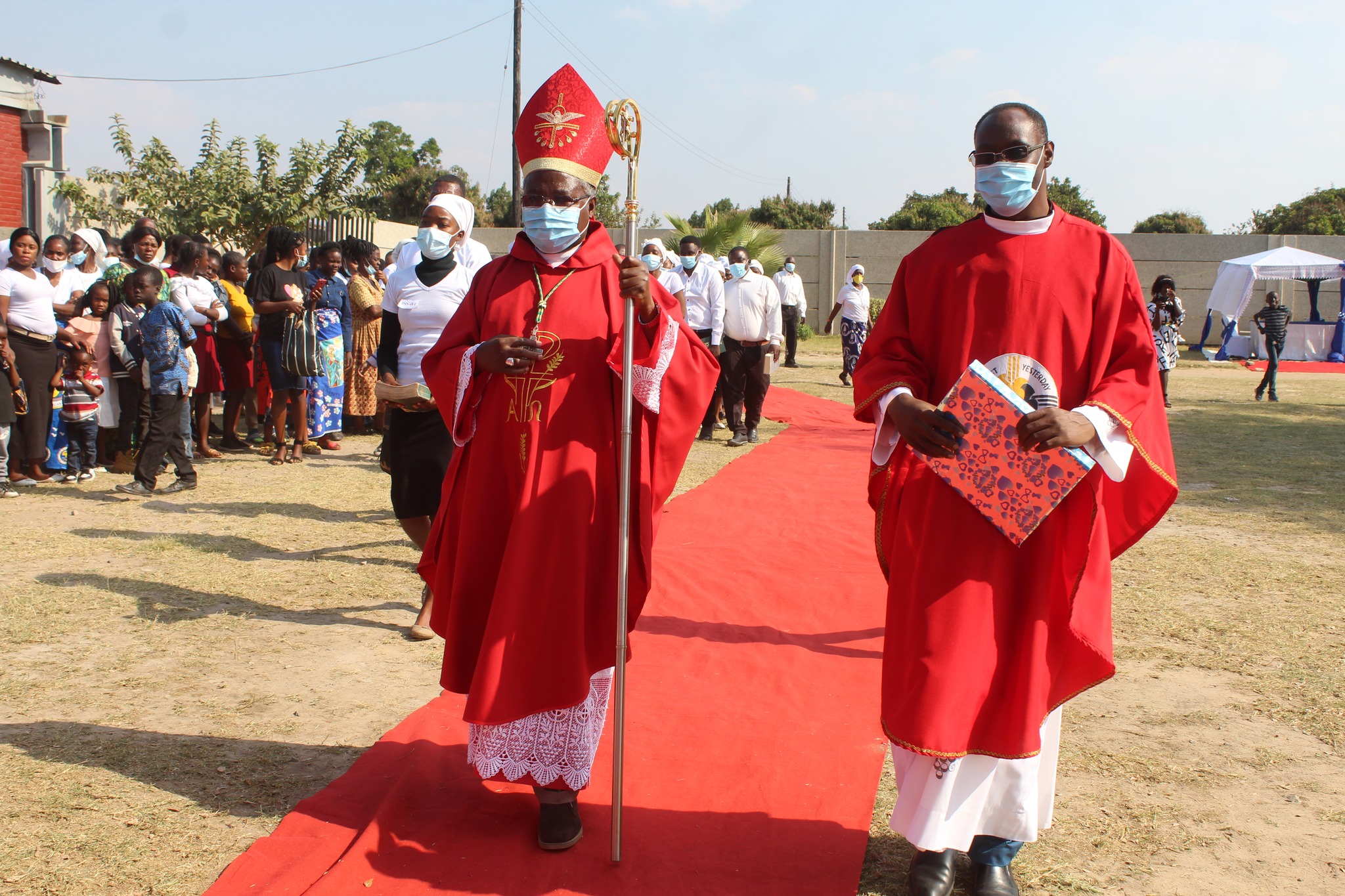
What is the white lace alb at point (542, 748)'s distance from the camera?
11.1ft

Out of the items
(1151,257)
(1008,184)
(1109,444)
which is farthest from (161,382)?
(1151,257)

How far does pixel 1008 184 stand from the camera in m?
3.01

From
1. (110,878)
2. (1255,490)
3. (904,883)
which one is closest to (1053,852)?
(904,883)

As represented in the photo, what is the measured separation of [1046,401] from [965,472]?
0.31m

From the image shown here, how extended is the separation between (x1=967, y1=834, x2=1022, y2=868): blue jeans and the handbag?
8.09 meters

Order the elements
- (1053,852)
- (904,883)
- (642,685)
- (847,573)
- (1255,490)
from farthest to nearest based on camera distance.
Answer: (1255,490), (847,573), (642,685), (1053,852), (904,883)

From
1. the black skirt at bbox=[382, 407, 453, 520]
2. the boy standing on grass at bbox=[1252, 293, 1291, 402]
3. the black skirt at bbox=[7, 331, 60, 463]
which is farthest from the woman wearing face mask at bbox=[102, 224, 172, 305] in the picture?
the boy standing on grass at bbox=[1252, 293, 1291, 402]

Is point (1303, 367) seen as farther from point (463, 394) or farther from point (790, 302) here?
point (463, 394)

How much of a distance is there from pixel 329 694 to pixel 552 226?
7.84 feet

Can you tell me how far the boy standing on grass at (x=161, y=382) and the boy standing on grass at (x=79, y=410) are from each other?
77 centimetres

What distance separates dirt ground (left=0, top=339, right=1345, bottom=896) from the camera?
332 cm

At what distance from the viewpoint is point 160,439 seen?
855cm

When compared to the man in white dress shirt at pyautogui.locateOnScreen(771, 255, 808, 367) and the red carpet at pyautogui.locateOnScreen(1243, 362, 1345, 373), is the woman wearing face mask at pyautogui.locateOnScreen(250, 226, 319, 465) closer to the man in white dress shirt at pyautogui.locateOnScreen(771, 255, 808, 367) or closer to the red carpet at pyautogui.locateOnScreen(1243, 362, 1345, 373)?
the man in white dress shirt at pyautogui.locateOnScreen(771, 255, 808, 367)

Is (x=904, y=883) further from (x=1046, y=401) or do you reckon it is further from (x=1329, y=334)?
(x=1329, y=334)
